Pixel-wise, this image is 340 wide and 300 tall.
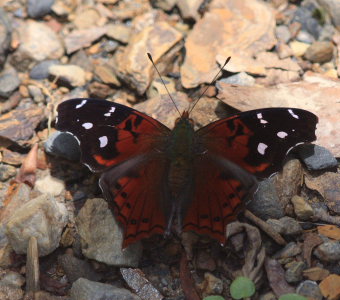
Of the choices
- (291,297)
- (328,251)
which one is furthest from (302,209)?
(291,297)

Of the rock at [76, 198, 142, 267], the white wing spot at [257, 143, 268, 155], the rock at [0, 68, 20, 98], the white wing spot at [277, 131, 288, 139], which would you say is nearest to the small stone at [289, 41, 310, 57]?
the white wing spot at [277, 131, 288, 139]

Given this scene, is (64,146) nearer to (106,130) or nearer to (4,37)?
(106,130)

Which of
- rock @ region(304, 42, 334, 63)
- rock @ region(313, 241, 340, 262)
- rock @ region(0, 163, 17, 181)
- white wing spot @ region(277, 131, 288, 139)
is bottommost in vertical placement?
rock @ region(0, 163, 17, 181)

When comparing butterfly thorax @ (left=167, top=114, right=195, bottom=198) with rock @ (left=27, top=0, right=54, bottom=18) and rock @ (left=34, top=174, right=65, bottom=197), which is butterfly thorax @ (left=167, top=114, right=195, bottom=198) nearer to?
rock @ (left=34, top=174, right=65, bottom=197)

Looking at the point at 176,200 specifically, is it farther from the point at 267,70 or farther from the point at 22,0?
the point at 22,0

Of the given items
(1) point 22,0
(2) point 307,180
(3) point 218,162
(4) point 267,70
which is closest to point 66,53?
(1) point 22,0
